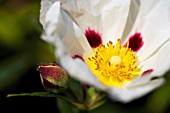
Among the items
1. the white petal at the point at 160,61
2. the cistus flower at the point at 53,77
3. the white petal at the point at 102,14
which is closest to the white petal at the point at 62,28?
the white petal at the point at 102,14

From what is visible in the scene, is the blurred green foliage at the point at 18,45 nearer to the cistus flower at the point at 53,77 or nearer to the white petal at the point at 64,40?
the white petal at the point at 64,40

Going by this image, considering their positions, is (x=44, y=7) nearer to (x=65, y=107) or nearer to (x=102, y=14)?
(x=102, y=14)

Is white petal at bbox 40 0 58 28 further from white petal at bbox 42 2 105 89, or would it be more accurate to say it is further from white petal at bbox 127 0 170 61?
white petal at bbox 127 0 170 61

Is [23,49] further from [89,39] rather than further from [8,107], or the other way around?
[89,39]

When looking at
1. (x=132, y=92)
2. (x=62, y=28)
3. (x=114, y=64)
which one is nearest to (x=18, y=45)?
(x=114, y=64)

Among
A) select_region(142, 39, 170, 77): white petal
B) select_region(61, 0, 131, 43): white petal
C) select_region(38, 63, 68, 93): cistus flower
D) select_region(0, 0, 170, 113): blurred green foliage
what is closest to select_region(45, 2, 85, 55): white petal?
select_region(61, 0, 131, 43): white petal

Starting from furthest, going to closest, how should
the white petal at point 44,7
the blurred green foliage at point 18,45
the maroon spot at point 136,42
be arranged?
the blurred green foliage at point 18,45 → the maroon spot at point 136,42 → the white petal at point 44,7

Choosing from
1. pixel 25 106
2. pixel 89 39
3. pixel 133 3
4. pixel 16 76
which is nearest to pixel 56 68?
pixel 89 39

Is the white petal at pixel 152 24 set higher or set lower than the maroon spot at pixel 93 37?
higher

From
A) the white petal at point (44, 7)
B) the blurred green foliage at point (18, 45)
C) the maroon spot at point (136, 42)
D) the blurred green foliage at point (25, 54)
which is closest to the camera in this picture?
the white petal at point (44, 7)
